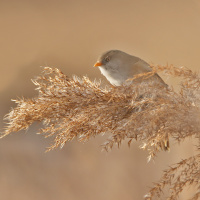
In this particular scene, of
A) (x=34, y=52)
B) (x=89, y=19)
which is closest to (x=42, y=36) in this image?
(x=34, y=52)

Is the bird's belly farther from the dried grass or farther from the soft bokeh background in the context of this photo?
the soft bokeh background

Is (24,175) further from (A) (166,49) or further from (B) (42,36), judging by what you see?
(A) (166,49)

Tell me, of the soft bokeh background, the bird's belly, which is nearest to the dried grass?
the bird's belly

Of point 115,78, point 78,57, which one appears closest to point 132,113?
point 115,78

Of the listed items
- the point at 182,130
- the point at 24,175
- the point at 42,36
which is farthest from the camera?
the point at 42,36

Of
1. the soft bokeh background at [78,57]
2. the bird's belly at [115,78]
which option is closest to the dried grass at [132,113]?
the bird's belly at [115,78]

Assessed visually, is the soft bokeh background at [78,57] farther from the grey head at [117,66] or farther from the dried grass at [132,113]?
the dried grass at [132,113]
